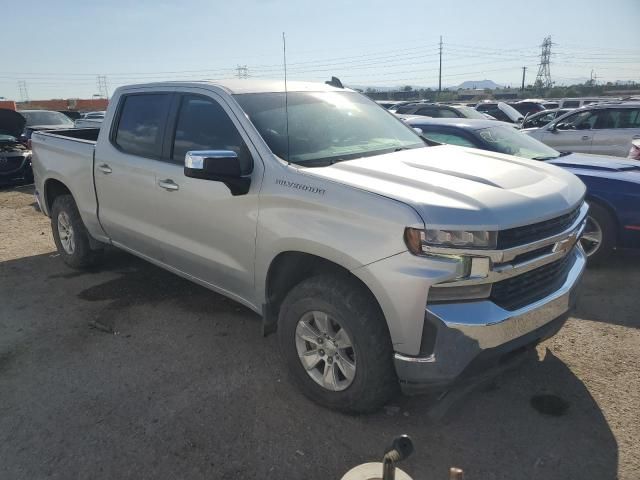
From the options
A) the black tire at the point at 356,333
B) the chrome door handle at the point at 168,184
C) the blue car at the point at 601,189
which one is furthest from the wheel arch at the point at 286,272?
the blue car at the point at 601,189

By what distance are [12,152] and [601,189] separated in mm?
10416

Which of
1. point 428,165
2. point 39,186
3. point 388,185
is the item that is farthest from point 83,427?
point 39,186

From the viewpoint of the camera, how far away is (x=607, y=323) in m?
4.10

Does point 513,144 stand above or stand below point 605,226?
above

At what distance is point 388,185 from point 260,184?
2.75 feet

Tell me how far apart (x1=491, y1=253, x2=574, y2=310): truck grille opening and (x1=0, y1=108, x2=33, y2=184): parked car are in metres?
10.5

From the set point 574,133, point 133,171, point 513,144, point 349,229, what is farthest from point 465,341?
point 574,133

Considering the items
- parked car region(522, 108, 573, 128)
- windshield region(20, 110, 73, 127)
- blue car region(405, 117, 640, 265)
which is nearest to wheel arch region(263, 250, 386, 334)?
blue car region(405, 117, 640, 265)

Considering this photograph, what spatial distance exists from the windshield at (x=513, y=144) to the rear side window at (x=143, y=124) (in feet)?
11.8

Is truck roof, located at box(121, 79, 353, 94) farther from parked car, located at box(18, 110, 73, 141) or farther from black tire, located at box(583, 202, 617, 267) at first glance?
parked car, located at box(18, 110, 73, 141)

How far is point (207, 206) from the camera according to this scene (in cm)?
349

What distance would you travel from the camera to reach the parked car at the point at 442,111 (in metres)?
12.9

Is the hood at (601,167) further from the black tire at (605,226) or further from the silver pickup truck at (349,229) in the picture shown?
the silver pickup truck at (349,229)

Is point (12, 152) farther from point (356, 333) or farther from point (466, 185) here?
point (466, 185)
